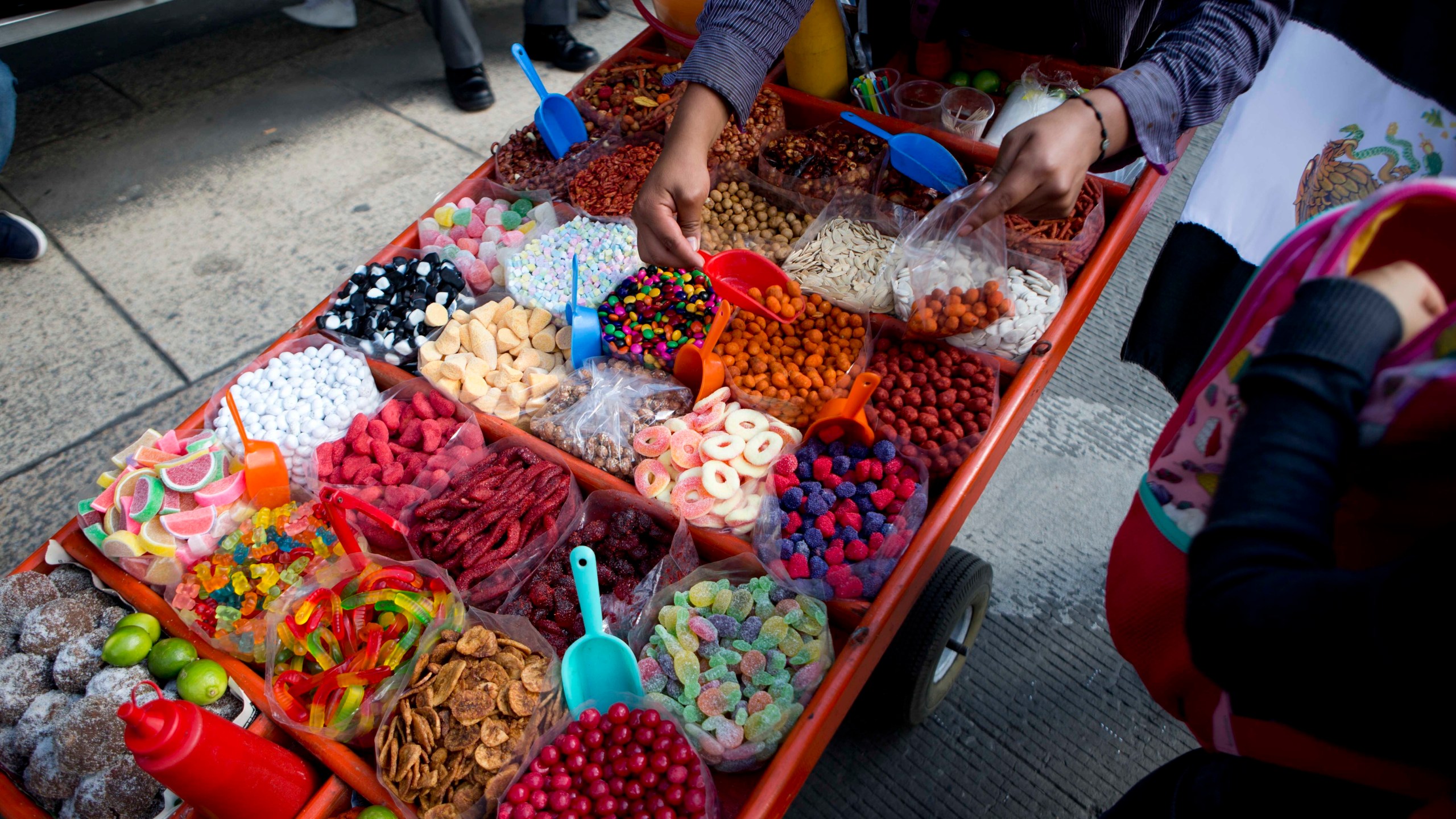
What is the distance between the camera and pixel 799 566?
1334mm

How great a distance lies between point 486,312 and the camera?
1831mm

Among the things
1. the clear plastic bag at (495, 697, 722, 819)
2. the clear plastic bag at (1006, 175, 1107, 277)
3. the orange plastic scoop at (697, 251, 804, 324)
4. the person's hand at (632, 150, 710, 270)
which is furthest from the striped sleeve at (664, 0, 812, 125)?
the clear plastic bag at (495, 697, 722, 819)

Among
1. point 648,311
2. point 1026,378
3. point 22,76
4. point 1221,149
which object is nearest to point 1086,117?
point 1221,149

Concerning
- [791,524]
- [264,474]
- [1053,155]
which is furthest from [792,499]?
[264,474]

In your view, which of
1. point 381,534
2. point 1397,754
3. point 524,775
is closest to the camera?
point 1397,754

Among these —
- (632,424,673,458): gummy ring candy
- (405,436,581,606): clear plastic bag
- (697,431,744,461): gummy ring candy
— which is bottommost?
(405,436,581,606): clear plastic bag

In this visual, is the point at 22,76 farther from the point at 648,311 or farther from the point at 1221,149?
the point at 1221,149

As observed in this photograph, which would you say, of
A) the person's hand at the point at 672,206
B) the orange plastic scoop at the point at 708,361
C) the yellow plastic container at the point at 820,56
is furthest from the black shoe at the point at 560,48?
the orange plastic scoop at the point at 708,361

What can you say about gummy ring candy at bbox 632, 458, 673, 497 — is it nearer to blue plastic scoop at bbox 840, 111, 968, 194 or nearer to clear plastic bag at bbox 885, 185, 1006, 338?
clear plastic bag at bbox 885, 185, 1006, 338

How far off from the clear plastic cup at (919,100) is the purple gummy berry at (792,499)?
131cm

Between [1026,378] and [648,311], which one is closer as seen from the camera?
[1026,378]

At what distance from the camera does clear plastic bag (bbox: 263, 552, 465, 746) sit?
1189 millimetres

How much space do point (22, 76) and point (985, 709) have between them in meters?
5.22

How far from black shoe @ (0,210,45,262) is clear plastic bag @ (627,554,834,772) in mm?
3179
